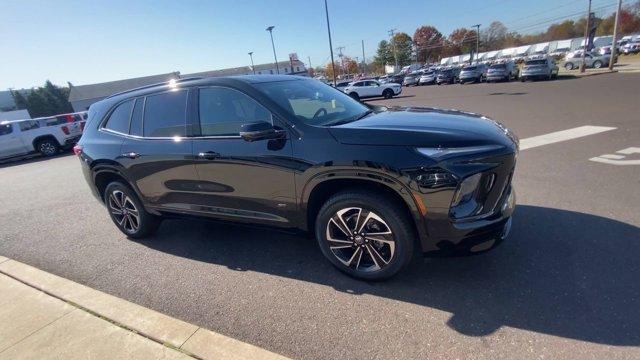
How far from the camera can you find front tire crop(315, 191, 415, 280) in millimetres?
2830

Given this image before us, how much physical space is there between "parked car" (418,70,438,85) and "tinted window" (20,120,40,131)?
3315 cm

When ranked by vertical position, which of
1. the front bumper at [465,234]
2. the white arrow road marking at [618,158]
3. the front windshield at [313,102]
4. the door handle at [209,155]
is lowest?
the white arrow road marking at [618,158]

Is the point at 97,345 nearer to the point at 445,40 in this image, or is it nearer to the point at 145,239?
the point at 145,239

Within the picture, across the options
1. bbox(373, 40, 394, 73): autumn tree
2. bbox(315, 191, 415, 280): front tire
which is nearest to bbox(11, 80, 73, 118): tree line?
bbox(373, 40, 394, 73): autumn tree

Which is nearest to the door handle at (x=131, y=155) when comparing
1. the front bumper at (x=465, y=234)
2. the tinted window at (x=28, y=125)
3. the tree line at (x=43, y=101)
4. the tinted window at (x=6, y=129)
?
the front bumper at (x=465, y=234)

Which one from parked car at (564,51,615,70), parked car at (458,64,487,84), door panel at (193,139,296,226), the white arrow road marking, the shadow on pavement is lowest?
parked car at (564,51,615,70)

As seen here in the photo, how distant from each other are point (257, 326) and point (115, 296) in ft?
5.17

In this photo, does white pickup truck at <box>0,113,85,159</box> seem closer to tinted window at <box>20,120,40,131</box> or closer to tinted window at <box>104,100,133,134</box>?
tinted window at <box>20,120,40,131</box>

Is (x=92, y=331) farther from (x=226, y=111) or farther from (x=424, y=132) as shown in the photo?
(x=424, y=132)

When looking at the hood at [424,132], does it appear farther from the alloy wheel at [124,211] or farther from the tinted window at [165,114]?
the alloy wheel at [124,211]

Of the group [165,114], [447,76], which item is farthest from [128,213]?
[447,76]

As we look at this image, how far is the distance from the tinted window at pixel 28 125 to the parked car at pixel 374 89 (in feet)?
64.1

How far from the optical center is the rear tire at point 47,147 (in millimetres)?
15000

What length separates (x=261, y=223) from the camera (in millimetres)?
3523
